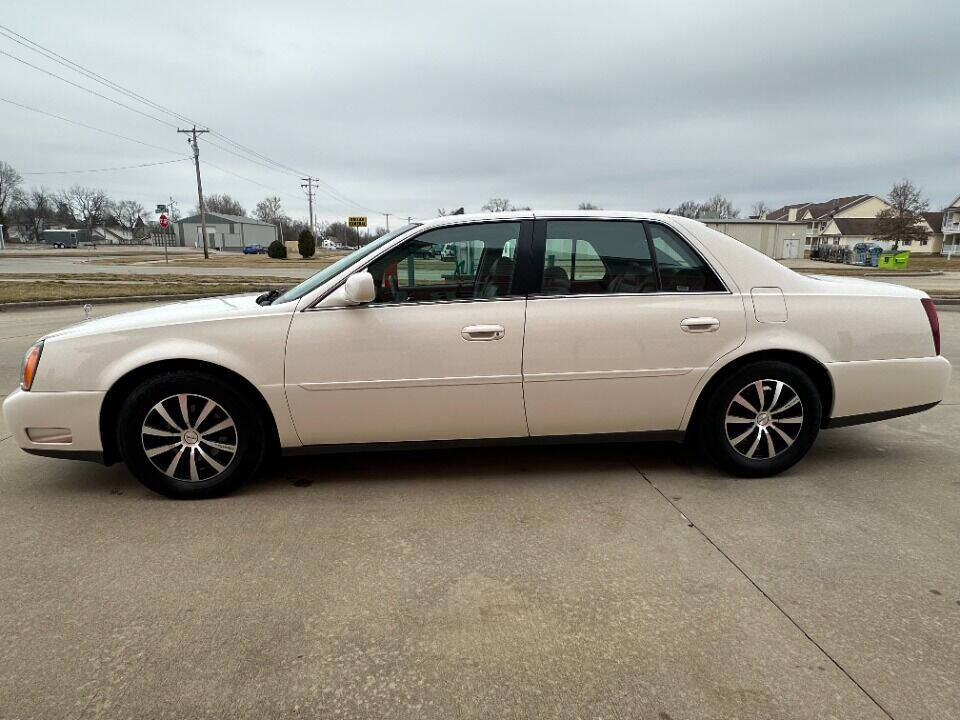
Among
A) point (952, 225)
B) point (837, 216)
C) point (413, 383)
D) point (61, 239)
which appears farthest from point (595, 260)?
point (61, 239)

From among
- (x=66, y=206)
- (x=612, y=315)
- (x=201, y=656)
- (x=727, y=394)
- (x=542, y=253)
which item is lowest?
(x=201, y=656)

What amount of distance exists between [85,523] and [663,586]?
2910 mm

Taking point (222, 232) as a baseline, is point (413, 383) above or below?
below

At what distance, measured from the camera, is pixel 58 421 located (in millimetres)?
3275

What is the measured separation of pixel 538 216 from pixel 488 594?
2.19 m

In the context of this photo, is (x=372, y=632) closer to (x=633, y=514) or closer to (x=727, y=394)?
(x=633, y=514)

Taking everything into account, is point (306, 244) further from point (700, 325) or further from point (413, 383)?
point (700, 325)

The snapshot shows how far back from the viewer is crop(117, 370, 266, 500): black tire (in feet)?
10.8

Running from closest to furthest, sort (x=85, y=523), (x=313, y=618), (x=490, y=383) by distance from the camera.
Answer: (x=313, y=618), (x=85, y=523), (x=490, y=383)

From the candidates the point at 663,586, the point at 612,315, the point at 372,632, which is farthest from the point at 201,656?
the point at 612,315

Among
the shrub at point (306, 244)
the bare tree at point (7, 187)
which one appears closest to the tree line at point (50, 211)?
the bare tree at point (7, 187)

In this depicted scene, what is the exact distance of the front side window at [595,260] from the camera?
3.54m

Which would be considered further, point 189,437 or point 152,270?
point 152,270

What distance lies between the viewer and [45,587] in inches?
100
